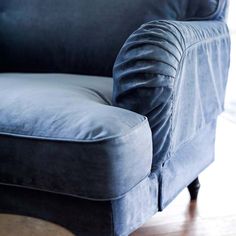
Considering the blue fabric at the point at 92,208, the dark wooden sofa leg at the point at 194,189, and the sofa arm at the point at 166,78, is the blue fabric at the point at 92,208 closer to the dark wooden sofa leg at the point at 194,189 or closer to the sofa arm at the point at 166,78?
the sofa arm at the point at 166,78

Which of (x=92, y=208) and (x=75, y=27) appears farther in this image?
(x=75, y=27)

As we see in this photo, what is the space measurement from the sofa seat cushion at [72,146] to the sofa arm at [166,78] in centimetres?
6

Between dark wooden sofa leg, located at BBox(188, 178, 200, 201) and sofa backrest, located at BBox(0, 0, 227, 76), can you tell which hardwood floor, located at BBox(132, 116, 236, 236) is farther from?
sofa backrest, located at BBox(0, 0, 227, 76)

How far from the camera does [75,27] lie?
1.48 metres

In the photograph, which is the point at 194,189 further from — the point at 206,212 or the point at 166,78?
the point at 166,78

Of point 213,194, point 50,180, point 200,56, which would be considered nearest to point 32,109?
point 50,180

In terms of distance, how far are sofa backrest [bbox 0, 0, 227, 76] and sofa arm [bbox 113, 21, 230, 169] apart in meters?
0.19

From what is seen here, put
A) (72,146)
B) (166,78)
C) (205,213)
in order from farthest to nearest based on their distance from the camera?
(205,213)
(166,78)
(72,146)

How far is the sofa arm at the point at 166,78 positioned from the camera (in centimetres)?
97

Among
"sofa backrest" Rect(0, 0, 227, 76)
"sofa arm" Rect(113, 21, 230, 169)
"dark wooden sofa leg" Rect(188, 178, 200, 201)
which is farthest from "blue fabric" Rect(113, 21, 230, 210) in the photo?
"dark wooden sofa leg" Rect(188, 178, 200, 201)

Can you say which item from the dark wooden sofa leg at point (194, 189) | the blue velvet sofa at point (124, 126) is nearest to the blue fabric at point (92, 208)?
the blue velvet sofa at point (124, 126)

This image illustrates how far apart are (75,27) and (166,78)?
23.9 inches

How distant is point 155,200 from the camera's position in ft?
3.57

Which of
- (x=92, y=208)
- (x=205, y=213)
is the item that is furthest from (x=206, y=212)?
(x=92, y=208)
